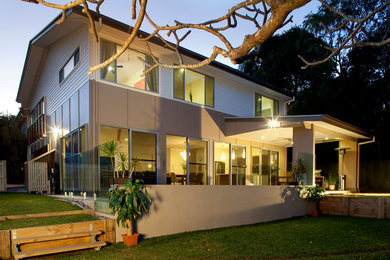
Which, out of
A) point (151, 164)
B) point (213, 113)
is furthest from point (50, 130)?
point (213, 113)

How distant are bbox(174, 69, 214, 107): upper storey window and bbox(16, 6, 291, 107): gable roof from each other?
2.41ft

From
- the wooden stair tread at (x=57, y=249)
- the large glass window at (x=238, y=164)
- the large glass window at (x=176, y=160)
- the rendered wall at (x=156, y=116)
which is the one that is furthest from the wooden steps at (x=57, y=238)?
the large glass window at (x=238, y=164)

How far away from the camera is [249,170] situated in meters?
14.5

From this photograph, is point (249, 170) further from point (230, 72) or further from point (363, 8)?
point (363, 8)

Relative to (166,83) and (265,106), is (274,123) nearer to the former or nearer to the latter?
(265,106)

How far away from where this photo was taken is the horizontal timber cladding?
952cm

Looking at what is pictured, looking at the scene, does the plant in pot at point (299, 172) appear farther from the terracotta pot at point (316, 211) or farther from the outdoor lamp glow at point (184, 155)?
the outdoor lamp glow at point (184, 155)

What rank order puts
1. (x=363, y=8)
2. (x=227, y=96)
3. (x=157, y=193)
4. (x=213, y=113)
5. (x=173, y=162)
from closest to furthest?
(x=157, y=193), (x=173, y=162), (x=213, y=113), (x=227, y=96), (x=363, y=8)

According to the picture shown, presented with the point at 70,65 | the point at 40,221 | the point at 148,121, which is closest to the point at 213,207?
the point at 148,121

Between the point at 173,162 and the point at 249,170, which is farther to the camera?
the point at 249,170

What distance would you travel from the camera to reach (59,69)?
1255 cm

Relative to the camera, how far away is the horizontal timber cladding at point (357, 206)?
952 cm

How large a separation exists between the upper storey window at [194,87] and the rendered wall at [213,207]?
14.5 feet

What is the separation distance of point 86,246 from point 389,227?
733 centimetres
